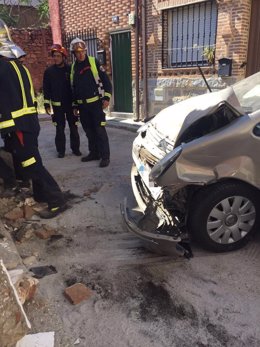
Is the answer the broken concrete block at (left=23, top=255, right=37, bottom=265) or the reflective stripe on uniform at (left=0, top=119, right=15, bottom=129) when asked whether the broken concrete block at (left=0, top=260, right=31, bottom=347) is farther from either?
the reflective stripe on uniform at (left=0, top=119, right=15, bottom=129)

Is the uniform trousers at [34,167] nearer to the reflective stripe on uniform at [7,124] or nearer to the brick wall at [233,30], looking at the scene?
the reflective stripe on uniform at [7,124]

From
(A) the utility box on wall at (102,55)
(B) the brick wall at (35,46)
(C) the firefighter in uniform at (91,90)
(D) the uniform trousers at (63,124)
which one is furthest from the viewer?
(B) the brick wall at (35,46)

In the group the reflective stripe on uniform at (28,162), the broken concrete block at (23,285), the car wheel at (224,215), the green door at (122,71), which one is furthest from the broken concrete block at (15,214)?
the green door at (122,71)

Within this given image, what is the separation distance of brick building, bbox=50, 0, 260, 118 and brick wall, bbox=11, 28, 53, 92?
2324mm

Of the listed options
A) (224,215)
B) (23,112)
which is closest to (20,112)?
(23,112)

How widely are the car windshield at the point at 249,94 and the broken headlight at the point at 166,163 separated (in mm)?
759

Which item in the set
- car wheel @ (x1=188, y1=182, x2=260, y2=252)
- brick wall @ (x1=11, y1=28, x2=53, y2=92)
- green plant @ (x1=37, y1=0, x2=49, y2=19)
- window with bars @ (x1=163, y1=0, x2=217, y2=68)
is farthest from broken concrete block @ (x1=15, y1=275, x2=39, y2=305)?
green plant @ (x1=37, y1=0, x2=49, y2=19)

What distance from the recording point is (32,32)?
13.5 metres

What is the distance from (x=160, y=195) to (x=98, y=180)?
2309 millimetres

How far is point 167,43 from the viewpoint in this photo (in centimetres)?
905

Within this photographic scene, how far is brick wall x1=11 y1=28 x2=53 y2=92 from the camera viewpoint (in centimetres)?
1349

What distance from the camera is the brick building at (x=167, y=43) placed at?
24.6ft

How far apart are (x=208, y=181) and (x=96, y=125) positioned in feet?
10.4

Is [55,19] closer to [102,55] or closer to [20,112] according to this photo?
[102,55]
